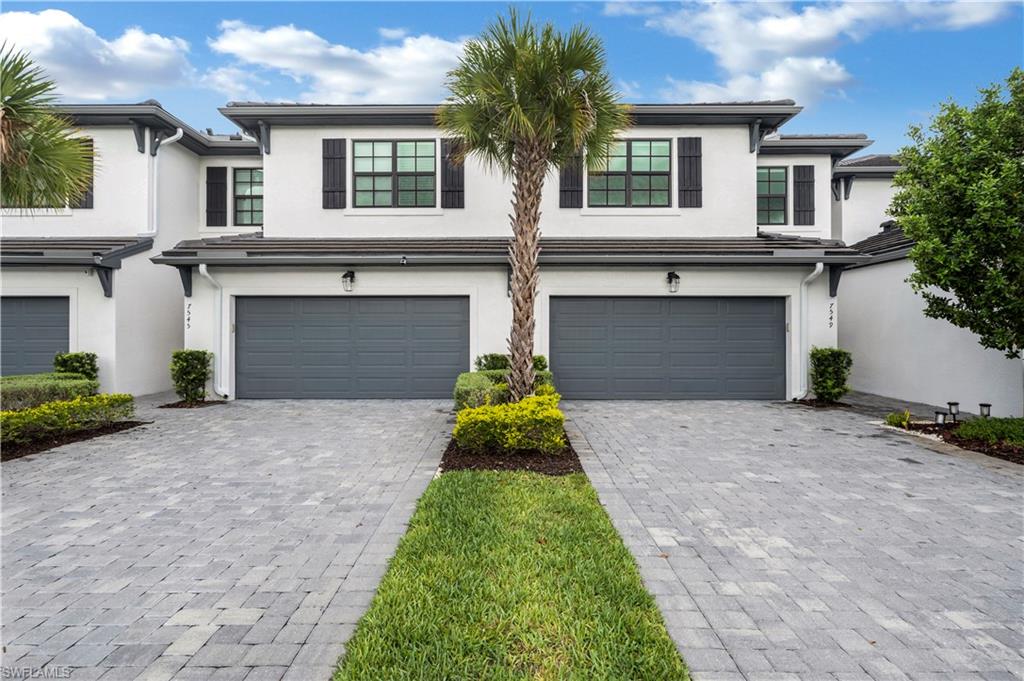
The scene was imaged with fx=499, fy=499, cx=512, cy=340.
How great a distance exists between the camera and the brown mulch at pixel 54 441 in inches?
268

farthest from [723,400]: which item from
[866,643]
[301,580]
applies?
[301,580]

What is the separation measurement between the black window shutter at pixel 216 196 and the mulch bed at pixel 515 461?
13073 millimetres

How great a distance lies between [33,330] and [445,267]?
9.93 meters

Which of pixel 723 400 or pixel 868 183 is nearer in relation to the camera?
pixel 723 400

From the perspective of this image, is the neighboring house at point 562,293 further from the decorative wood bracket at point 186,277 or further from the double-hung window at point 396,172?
the double-hung window at point 396,172

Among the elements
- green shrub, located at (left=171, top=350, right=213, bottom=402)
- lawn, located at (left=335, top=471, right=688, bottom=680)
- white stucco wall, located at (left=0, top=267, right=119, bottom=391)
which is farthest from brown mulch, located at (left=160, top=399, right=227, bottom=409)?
lawn, located at (left=335, top=471, right=688, bottom=680)

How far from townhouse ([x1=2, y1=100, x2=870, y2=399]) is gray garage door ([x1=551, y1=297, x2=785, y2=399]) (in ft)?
0.11

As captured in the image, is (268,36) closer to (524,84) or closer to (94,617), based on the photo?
(524,84)

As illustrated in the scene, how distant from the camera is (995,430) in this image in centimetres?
741

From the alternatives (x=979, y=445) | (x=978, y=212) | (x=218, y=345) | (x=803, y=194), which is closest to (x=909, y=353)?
(x=979, y=445)

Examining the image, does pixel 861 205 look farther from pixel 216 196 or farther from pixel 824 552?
pixel 216 196

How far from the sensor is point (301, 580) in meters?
3.46

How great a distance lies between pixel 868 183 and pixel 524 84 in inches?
597

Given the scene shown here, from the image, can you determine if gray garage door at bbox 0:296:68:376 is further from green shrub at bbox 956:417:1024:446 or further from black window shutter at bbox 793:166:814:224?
black window shutter at bbox 793:166:814:224
